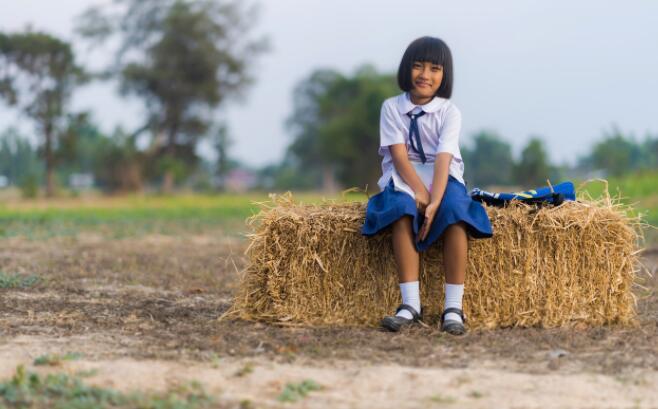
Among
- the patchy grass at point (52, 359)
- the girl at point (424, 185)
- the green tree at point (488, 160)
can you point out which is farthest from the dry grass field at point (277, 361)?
the green tree at point (488, 160)

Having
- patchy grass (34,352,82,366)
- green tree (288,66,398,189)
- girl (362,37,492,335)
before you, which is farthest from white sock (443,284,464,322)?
green tree (288,66,398,189)

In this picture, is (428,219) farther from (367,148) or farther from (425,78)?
(367,148)

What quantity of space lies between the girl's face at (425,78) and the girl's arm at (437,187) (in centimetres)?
43

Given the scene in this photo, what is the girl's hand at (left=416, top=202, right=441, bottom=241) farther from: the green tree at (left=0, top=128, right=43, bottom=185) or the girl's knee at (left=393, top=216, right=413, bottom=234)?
the green tree at (left=0, top=128, right=43, bottom=185)

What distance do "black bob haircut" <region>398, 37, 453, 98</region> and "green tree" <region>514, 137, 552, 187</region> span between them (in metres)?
44.4

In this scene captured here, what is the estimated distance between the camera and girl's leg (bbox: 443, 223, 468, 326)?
4.82 meters

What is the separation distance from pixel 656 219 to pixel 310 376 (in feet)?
47.5

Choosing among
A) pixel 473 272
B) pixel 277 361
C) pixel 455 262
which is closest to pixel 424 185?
pixel 455 262

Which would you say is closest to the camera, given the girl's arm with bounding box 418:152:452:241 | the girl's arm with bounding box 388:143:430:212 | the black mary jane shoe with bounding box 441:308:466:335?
the black mary jane shoe with bounding box 441:308:466:335

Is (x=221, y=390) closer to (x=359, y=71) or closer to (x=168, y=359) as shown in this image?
(x=168, y=359)

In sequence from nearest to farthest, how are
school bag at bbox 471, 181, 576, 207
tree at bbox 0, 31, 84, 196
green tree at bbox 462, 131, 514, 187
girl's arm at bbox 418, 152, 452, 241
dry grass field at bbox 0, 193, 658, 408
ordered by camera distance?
dry grass field at bbox 0, 193, 658, 408
girl's arm at bbox 418, 152, 452, 241
school bag at bbox 471, 181, 576, 207
tree at bbox 0, 31, 84, 196
green tree at bbox 462, 131, 514, 187

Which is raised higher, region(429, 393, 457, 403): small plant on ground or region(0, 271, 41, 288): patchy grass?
region(429, 393, 457, 403): small plant on ground

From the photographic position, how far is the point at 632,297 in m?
5.28

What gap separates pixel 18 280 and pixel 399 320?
3721 millimetres
